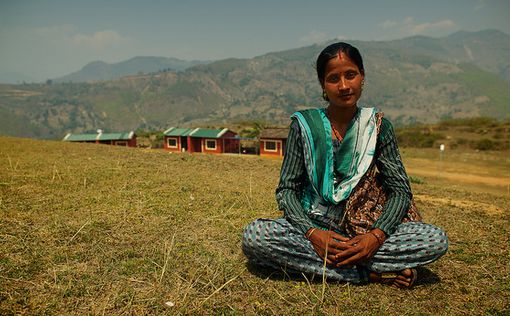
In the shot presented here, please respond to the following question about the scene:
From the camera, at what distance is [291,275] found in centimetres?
307

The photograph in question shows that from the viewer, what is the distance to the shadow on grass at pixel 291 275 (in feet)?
9.82

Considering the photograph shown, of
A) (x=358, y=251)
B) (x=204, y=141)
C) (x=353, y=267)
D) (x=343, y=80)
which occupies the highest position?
(x=343, y=80)

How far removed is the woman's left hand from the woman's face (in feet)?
3.91

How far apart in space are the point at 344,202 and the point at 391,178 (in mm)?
503

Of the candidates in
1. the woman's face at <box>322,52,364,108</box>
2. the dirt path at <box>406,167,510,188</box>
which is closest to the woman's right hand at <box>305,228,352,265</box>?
Result: the woman's face at <box>322,52,364,108</box>

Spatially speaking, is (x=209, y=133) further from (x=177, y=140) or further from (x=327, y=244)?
(x=327, y=244)

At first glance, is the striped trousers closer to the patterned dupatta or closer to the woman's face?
the patterned dupatta

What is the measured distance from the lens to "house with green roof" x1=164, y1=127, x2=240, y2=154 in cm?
3597

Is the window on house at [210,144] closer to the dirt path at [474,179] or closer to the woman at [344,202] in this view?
the dirt path at [474,179]

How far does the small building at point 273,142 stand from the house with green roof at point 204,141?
4305mm

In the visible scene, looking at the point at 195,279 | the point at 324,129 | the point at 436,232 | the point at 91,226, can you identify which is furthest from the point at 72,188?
the point at 436,232

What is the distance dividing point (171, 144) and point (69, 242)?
36.0 metres

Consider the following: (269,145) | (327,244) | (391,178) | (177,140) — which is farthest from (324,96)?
(177,140)

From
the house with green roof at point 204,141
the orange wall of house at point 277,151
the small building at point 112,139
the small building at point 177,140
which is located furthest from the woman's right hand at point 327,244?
the small building at point 112,139
